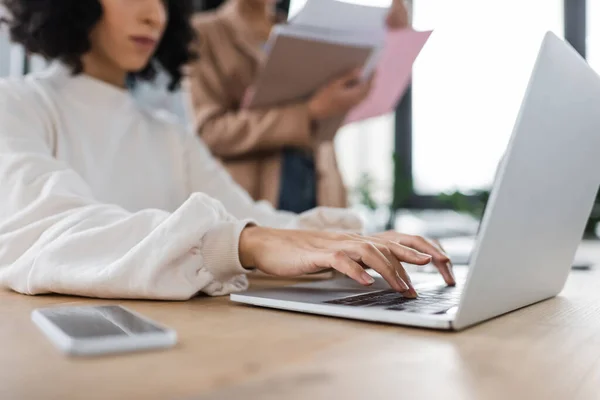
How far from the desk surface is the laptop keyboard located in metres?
0.03

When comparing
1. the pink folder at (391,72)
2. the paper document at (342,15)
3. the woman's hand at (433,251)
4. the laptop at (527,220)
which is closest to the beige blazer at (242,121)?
the pink folder at (391,72)

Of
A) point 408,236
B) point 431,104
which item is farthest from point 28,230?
point 431,104

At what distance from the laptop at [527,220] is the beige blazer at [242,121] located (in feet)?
2.67

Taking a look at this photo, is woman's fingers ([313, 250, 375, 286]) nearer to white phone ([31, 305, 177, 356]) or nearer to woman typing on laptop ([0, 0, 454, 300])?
woman typing on laptop ([0, 0, 454, 300])

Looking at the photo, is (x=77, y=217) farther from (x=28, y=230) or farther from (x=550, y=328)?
(x=550, y=328)

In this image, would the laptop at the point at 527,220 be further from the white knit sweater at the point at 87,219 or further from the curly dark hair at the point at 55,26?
the curly dark hair at the point at 55,26

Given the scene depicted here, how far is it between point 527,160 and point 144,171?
2.71ft

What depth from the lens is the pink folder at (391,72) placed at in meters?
1.31

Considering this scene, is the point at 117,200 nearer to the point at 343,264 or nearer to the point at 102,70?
the point at 102,70

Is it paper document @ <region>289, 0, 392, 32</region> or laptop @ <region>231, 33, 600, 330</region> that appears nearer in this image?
laptop @ <region>231, 33, 600, 330</region>

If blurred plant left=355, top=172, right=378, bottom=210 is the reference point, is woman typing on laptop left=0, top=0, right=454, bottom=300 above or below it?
above

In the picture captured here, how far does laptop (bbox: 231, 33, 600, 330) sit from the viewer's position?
40cm

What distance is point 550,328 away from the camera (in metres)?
0.47

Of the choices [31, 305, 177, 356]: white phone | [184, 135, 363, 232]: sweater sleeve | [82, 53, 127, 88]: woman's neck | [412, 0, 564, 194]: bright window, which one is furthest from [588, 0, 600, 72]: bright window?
[31, 305, 177, 356]: white phone
